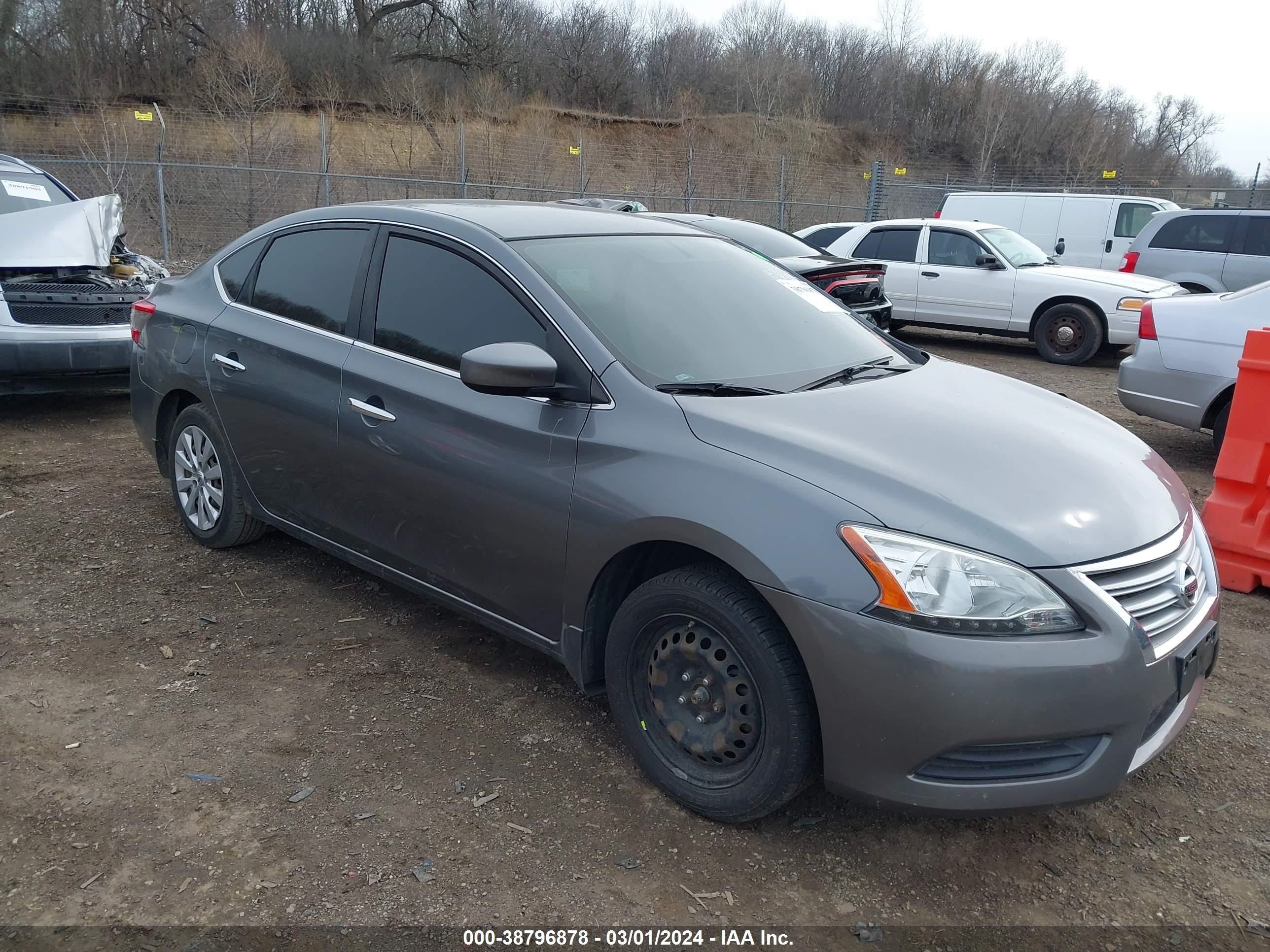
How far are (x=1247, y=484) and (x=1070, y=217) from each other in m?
13.1

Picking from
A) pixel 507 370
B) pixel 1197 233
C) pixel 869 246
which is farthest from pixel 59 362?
pixel 1197 233

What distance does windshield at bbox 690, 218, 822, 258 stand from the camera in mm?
9312

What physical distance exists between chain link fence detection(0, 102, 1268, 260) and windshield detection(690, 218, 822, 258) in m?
7.66

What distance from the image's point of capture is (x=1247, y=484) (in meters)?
4.50

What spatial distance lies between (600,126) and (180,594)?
3822cm

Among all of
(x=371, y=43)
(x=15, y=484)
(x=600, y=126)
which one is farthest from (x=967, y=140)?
(x=15, y=484)

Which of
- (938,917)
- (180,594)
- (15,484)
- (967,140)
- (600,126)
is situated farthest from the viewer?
(967,140)

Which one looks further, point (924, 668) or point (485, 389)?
point (485, 389)

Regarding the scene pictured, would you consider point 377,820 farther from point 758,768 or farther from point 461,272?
point 461,272

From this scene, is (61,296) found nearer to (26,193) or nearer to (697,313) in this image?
(26,193)

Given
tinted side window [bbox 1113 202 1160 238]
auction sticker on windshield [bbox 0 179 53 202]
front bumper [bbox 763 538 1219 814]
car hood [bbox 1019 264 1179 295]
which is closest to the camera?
front bumper [bbox 763 538 1219 814]

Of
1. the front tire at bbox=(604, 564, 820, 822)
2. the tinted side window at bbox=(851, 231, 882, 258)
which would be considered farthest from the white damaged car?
the tinted side window at bbox=(851, 231, 882, 258)

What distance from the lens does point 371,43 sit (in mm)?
Answer: 35875

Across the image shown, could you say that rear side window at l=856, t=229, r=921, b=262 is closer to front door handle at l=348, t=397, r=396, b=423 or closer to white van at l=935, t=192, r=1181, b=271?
white van at l=935, t=192, r=1181, b=271
